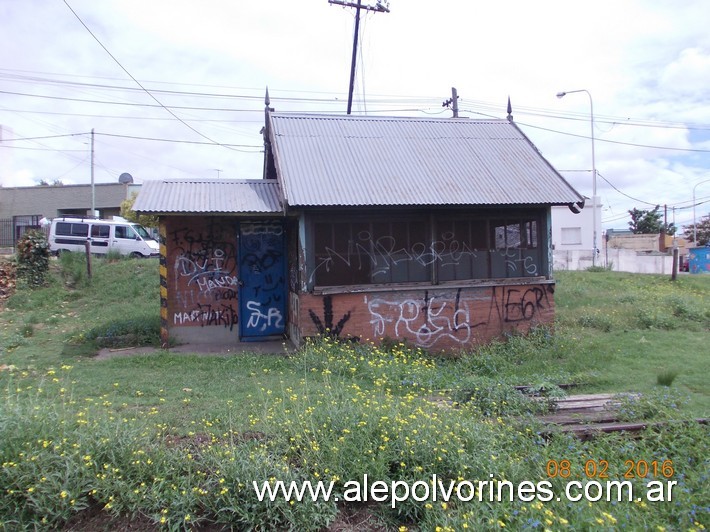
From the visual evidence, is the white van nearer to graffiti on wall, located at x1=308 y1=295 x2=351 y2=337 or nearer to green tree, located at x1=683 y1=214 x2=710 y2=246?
graffiti on wall, located at x1=308 y1=295 x2=351 y2=337

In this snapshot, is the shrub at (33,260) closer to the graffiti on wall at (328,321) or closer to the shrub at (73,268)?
the shrub at (73,268)

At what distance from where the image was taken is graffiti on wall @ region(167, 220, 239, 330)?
10.1 m

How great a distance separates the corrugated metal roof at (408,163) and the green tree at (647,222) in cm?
5360

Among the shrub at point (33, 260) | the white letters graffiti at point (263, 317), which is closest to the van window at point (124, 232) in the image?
the shrub at point (33, 260)

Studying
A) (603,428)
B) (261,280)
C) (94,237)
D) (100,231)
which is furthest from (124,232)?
(603,428)

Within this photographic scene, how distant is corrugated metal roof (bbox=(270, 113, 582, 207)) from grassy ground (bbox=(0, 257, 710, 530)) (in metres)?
2.94

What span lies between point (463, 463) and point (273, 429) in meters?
1.61

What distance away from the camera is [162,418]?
515 centimetres

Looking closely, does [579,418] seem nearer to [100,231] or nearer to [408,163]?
[408,163]

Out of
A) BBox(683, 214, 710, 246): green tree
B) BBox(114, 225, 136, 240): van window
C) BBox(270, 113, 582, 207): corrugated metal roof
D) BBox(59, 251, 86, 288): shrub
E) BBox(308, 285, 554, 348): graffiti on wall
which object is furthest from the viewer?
BBox(683, 214, 710, 246): green tree

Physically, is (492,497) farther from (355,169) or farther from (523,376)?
(355,169)

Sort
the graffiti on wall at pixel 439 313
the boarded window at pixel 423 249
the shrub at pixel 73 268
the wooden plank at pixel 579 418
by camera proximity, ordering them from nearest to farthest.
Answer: the wooden plank at pixel 579 418, the graffiti on wall at pixel 439 313, the boarded window at pixel 423 249, the shrub at pixel 73 268

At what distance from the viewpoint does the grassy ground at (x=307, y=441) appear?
12.3ft

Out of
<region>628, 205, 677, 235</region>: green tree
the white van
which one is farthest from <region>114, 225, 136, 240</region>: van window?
<region>628, 205, 677, 235</region>: green tree
